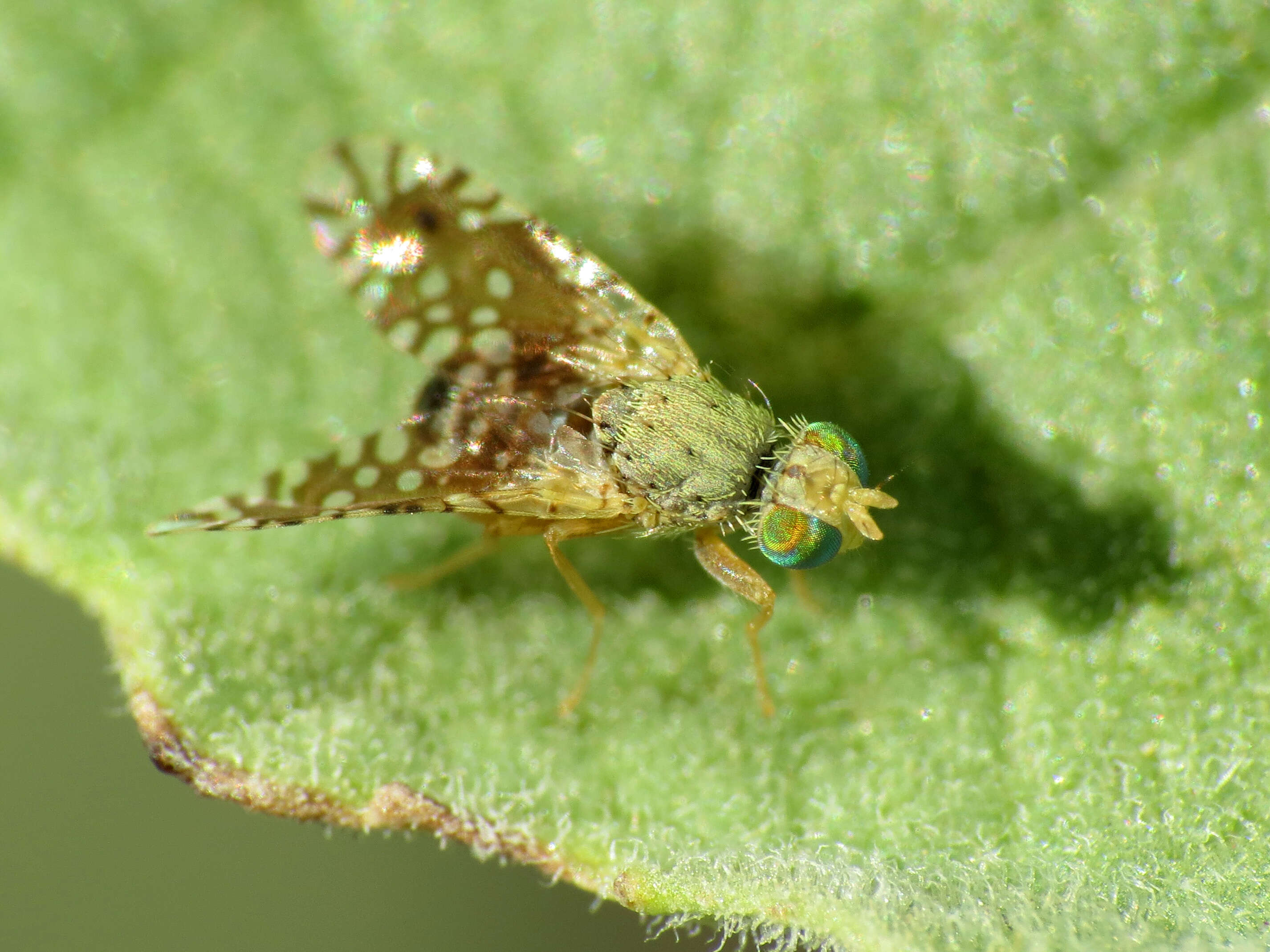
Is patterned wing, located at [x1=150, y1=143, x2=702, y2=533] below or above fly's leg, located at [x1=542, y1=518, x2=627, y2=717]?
above

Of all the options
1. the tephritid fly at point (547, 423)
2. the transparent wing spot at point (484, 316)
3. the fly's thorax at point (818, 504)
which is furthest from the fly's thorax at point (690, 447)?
the transparent wing spot at point (484, 316)

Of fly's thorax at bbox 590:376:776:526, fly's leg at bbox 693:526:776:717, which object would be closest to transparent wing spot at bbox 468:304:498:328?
fly's thorax at bbox 590:376:776:526

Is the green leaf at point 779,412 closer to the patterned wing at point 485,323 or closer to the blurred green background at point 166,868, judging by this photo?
the patterned wing at point 485,323

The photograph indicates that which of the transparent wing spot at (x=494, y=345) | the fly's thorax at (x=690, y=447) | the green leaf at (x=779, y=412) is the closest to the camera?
the green leaf at (x=779, y=412)

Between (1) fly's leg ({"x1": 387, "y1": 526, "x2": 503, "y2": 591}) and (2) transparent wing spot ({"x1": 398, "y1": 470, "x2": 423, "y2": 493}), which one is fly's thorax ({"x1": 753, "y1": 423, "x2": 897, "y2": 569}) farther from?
(2) transparent wing spot ({"x1": 398, "y1": 470, "x2": 423, "y2": 493})

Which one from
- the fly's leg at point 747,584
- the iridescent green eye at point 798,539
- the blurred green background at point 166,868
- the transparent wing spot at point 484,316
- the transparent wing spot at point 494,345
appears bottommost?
the blurred green background at point 166,868

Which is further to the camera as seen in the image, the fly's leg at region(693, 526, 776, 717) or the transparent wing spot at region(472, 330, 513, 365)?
the transparent wing spot at region(472, 330, 513, 365)
